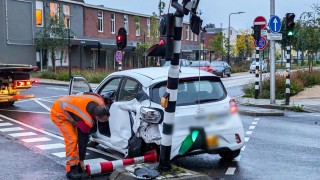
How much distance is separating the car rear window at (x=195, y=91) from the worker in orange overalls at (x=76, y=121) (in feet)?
3.01

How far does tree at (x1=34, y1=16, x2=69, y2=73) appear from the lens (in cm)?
3859

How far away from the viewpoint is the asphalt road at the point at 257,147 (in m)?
7.84

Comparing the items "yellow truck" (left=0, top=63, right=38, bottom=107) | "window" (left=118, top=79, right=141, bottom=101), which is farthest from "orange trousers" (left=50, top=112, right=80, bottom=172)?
"yellow truck" (left=0, top=63, right=38, bottom=107)

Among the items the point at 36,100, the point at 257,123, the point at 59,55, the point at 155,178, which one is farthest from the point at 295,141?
the point at 59,55

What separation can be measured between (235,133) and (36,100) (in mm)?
13977

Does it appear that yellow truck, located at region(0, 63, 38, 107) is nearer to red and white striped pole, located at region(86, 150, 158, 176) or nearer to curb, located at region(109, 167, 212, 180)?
red and white striped pole, located at region(86, 150, 158, 176)

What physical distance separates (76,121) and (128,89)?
1.29 meters

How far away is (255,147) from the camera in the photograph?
9906 mm

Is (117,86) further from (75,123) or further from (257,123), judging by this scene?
(257,123)

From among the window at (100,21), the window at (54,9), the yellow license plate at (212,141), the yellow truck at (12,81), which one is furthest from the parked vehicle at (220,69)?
the yellow license plate at (212,141)

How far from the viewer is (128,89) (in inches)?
321

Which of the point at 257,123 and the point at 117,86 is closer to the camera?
the point at 117,86

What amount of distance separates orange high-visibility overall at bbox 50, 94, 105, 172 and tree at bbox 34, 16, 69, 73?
3184 cm

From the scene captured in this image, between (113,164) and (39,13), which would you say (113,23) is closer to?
(39,13)
